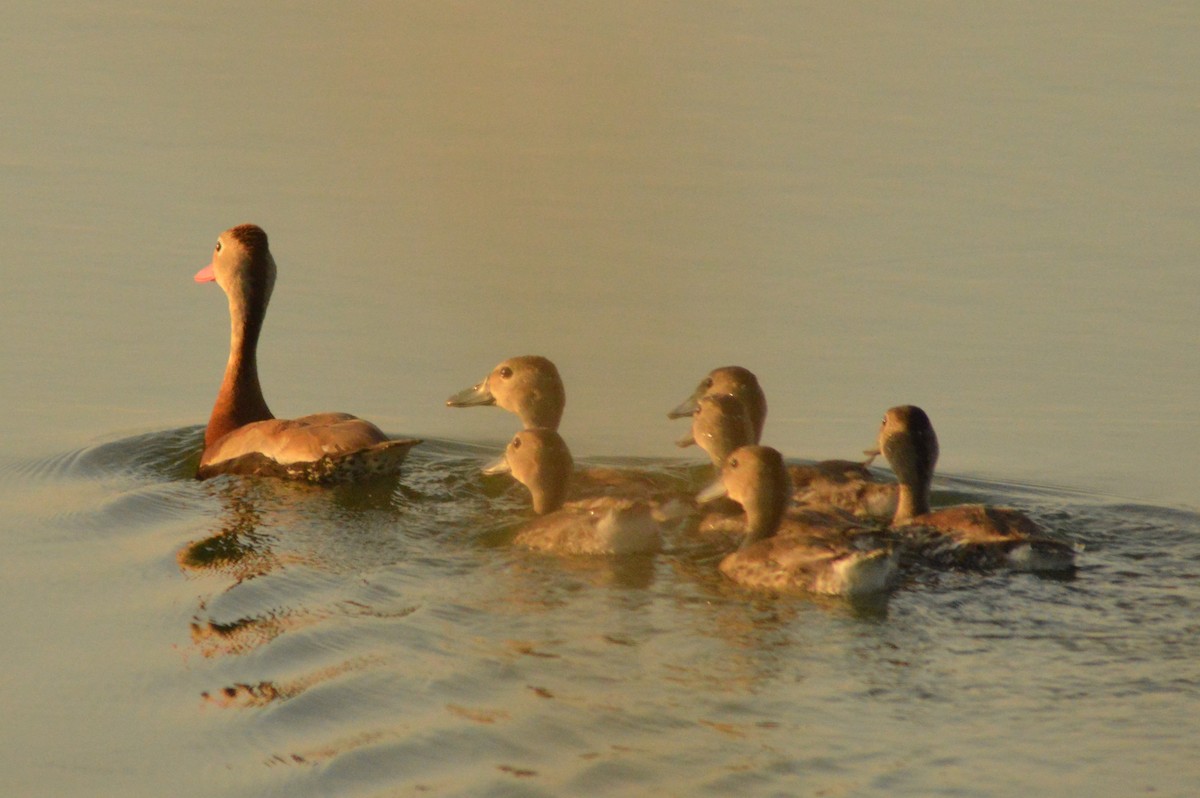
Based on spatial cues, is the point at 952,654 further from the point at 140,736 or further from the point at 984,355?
the point at 984,355

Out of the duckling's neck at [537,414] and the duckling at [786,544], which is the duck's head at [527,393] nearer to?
the duckling's neck at [537,414]

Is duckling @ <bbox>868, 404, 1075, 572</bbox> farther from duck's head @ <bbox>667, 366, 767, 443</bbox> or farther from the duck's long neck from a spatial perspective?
the duck's long neck

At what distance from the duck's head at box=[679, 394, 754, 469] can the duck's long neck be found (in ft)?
7.05

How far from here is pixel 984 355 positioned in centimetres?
1050

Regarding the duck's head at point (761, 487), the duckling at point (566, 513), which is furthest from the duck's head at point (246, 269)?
the duck's head at point (761, 487)

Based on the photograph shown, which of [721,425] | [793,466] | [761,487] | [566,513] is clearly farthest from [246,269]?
[761,487]

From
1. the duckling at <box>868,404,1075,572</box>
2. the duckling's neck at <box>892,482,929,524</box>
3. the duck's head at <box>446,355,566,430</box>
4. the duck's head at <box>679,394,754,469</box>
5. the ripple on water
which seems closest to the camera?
the ripple on water

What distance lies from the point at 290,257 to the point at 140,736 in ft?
19.4

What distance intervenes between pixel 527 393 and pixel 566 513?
4.55 feet

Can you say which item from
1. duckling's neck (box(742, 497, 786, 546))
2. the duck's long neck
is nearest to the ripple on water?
duckling's neck (box(742, 497, 786, 546))

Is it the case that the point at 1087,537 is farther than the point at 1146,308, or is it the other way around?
the point at 1146,308

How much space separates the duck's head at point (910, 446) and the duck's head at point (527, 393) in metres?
1.84

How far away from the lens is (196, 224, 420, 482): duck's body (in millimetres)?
9023

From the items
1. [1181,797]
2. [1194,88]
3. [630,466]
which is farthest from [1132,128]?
[1181,797]
